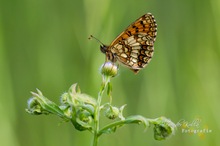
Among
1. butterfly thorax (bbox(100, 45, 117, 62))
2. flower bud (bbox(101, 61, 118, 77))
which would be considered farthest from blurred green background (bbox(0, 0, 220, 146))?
flower bud (bbox(101, 61, 118, 77))

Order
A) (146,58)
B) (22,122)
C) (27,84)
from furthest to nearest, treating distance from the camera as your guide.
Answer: (27,84), (22,122), (146,58)

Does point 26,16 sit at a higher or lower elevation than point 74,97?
higher

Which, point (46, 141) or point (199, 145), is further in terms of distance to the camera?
point (46, 141)

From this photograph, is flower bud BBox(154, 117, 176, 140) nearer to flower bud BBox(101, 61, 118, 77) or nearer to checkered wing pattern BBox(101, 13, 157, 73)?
flower bud BBox(101, 61, 118, 77)

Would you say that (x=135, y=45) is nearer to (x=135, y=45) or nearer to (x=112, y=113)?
(x=135, y=45)

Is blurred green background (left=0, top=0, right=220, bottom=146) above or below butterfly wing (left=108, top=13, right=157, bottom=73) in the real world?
above

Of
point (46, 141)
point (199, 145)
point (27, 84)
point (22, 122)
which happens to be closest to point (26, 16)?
point (27, 84)

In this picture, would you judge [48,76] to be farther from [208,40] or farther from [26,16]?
[208,40]
